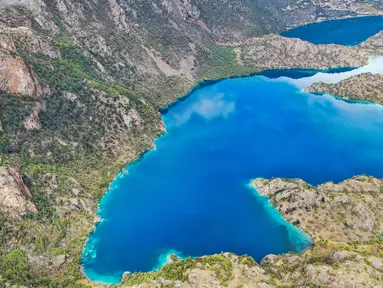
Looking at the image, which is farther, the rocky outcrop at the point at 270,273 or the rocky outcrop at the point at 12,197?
the rocky outcrop at the point at 12,197

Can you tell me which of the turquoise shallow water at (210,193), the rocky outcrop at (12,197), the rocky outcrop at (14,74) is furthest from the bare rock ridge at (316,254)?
the rocky outcrop at (14,74)

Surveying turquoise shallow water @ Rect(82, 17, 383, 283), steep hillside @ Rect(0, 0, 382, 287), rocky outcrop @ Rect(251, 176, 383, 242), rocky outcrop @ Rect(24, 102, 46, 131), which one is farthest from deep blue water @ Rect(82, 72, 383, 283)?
rocky outcrop @ Rect(24, 102, 46, 131)

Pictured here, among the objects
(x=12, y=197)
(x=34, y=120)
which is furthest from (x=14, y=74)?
(x=12, y=197)

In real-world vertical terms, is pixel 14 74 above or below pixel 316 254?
above

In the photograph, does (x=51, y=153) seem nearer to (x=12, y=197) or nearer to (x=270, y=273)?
(x=12, y=197)

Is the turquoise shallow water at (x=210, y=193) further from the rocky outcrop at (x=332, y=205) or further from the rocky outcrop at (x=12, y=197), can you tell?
the rocky outcrop at (x=12, y=197)
